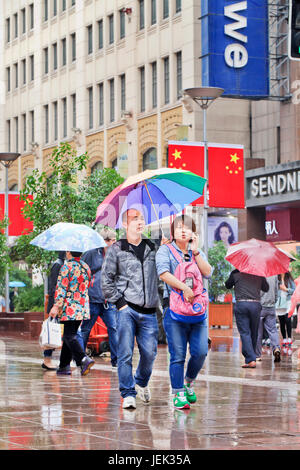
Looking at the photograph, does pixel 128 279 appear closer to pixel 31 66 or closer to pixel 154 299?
pixel 154 299

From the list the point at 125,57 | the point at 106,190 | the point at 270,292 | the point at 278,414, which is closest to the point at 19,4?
the point at 125,57

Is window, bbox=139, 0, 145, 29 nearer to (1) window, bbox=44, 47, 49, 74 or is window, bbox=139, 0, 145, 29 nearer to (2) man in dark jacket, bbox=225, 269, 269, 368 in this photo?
(1) window, bbox=44, 47, 49, 74

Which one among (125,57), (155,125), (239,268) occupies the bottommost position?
(239,268)

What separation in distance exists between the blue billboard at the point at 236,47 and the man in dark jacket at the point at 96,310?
21.0 m

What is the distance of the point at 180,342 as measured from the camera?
1093 cm

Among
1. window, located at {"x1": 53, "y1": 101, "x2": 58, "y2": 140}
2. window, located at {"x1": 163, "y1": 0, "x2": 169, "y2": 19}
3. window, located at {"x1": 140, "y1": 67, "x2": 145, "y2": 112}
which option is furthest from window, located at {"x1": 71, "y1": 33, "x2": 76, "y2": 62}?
window, located at {"x1": 163, "y1": 0, "x2": 169, "y2": 19}

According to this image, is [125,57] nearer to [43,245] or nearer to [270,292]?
[270,292]

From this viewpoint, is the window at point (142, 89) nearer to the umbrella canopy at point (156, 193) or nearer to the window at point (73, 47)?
the window at point (73, 47)

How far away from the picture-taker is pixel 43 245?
15688 mm

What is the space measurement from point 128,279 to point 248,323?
614 cm

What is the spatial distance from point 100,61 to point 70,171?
26.6m

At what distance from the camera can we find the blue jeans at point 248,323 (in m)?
16.7

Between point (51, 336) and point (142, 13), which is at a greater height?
point (142, 13)

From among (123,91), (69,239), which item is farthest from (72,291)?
(123,91)
